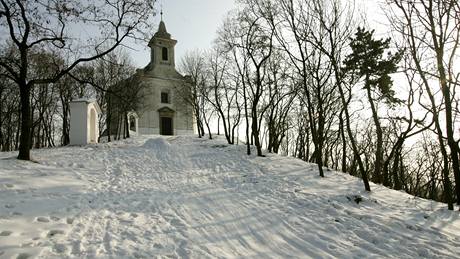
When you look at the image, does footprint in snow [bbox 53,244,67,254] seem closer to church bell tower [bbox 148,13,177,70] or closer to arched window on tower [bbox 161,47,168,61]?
church bell tower [bbox 148,13,177,70]

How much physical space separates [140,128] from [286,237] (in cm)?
3654

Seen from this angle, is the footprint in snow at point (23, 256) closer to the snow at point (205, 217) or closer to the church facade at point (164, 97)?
the snow at point (205, 217)

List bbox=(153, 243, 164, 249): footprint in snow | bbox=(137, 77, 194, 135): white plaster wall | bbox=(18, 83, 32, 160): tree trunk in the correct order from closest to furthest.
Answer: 1. bbox=(153, 243, 164, 249): footprint in snow
2. bbox=(18, 83, 32, 160): tree trunk
3. bbox=(137, 77, 194, 135): white plaster wall

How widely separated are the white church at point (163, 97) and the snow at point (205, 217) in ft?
92.2

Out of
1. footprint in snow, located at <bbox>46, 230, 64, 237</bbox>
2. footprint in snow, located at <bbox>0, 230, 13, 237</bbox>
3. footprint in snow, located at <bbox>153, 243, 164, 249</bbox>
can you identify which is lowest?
footprint in snow, located at <bbox>153, 243, 164, 249</bbox>

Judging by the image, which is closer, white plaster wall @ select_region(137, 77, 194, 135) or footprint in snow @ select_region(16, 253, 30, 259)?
footprint in snow @ select_region(16, 253, 30, 259)

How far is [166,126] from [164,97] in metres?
4.13

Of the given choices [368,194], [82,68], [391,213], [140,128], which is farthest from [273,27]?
[140,128]

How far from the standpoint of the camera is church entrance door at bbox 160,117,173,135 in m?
43.2

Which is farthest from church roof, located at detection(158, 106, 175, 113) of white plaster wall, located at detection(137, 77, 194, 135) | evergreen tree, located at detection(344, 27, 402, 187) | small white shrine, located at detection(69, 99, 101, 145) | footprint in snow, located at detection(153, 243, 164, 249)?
footprint in snow, located at detection(153, 243, 164, 249)

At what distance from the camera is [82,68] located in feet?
97.5

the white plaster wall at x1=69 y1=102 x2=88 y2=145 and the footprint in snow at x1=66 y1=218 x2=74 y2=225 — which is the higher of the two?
the white plaster wall at x1=69 y1=102 x2=88 y2=145

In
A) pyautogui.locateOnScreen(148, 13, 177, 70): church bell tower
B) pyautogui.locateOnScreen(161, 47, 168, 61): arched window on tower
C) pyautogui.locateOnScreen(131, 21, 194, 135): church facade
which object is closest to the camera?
pyautogui.locateOnScreen(131, 21, 194, 135): church facade

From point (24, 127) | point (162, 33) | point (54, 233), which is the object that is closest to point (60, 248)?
point (54, 233)
